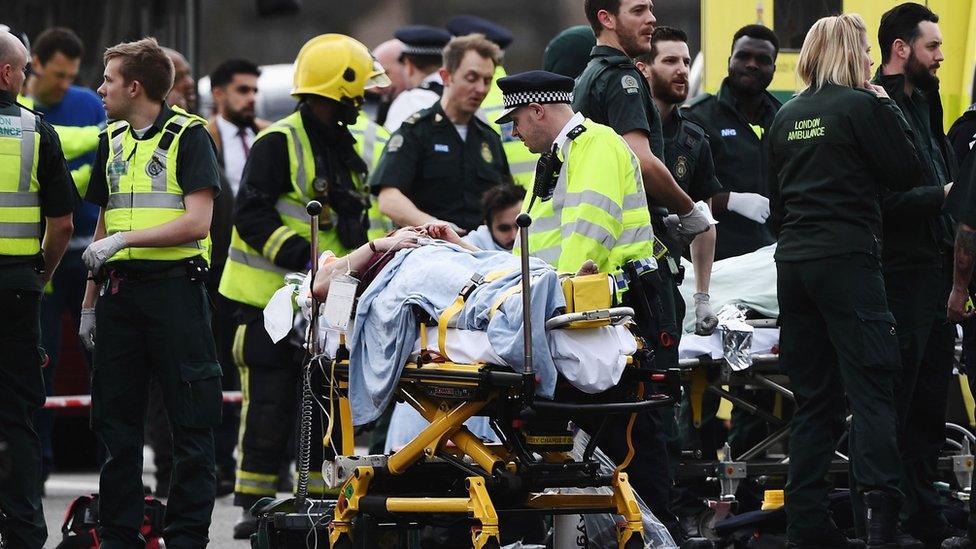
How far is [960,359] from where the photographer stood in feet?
29.6

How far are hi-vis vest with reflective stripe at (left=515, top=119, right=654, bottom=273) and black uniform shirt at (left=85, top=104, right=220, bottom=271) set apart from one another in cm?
146

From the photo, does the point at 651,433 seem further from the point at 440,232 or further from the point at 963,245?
the point at 963,245

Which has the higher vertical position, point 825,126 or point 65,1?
point 65,1

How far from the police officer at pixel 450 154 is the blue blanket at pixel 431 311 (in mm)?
2383

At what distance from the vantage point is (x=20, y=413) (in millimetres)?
7781

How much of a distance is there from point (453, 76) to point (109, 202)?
7.81 ft

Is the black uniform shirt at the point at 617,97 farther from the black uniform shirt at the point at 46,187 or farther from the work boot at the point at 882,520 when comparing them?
the black uniform shirt at the point at 46,187

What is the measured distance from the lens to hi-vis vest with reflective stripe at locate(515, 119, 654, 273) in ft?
23.0

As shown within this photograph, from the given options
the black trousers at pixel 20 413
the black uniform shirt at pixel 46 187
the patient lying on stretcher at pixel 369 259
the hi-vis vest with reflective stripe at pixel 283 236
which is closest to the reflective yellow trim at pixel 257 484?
the hi-vis vest with reflective stripe at pixel 283 236

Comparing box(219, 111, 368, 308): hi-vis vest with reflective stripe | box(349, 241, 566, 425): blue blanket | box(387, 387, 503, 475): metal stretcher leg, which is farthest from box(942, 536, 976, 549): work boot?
box(219, 111, 368, 308): hi-vis vest with reflective stripe

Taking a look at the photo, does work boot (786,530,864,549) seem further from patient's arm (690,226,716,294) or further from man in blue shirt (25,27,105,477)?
man in blue shirt (25,27,105,477)

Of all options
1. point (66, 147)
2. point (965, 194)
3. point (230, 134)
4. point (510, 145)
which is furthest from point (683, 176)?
point (230, 134)

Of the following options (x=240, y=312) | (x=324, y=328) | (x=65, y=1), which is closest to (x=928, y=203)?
(x=324, y=328)

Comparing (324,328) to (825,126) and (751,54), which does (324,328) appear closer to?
(825,126)
